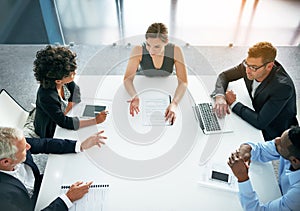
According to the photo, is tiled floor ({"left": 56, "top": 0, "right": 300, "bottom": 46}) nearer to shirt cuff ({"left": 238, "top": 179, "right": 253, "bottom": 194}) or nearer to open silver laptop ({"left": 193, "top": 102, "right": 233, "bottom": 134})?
open silver laptop ({"left": 193, "top": 102, "right": 233, "bottom": 134})

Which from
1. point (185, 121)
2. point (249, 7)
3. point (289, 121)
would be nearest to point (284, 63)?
point (249, 7)

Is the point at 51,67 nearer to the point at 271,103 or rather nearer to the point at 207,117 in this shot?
the point at 207,117

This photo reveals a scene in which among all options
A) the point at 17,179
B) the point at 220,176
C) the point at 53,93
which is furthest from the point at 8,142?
the point at 220,176

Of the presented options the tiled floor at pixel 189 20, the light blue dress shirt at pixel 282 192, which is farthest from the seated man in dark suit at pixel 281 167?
the tiled floor at pixel 189 20

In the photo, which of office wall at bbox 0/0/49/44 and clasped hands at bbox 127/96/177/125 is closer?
clasped hands at bbox 127/96/177/125

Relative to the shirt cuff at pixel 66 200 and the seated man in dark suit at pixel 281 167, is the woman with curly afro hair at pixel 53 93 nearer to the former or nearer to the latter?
the shirt cuff at pixel 66 200

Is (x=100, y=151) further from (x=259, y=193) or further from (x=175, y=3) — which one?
(x=175, y=3)

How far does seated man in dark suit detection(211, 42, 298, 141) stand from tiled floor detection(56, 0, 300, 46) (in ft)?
5.65

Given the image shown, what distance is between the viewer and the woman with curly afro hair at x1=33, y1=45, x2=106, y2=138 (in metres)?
1.79

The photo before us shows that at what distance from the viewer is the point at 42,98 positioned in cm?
181

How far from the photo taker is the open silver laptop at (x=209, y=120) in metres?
1.81

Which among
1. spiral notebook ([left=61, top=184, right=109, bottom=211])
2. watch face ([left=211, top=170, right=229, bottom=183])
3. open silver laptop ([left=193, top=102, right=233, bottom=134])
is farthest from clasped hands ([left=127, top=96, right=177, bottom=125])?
spiral notebook ([left=61, top=184, right=109, bottom=211])

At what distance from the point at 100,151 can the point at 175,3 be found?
113 inches

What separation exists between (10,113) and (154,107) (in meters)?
0.89
